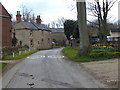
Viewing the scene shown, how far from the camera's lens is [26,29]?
209ft

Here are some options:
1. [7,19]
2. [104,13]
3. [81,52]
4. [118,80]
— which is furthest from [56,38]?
[118,80]

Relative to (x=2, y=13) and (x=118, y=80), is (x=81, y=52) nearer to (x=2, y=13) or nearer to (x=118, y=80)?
(x=118, y=80)

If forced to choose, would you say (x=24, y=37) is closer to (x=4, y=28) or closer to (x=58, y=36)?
(x=4, y=28)

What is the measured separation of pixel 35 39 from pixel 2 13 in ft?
95.4

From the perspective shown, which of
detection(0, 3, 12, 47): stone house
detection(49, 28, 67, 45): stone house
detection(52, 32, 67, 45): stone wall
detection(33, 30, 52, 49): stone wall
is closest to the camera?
detection(0, 3, 12, 47): stone house

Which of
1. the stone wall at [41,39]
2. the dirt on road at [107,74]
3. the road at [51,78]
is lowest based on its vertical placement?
the road at [51,78]

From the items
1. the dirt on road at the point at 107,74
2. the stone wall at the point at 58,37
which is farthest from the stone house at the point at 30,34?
the dirt on road at the point at 107,74

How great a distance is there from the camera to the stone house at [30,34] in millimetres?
63972

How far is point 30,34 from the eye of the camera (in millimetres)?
65000

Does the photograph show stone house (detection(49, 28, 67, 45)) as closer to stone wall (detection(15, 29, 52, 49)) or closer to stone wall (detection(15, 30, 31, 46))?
Result: stone wall (detection(15, 29, 52, 49))

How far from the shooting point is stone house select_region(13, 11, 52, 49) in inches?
2519

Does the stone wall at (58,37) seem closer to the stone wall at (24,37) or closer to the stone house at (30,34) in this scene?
the stone house at (30,34)

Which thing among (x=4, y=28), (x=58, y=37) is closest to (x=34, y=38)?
(x=4, y=28)

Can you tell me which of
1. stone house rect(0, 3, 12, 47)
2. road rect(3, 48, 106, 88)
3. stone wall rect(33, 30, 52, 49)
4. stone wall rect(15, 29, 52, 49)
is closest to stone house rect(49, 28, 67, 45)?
stone wall rect(33, 30, 52, 49)
